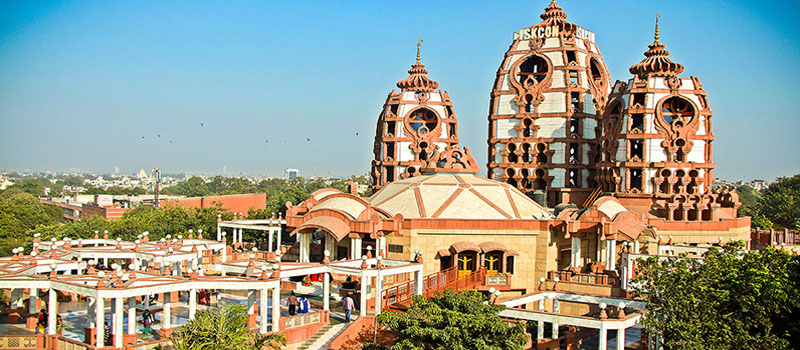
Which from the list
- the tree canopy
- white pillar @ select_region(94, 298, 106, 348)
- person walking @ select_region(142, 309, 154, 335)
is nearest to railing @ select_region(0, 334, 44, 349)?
white pillar @ select_region(94, 298, 106, 348)

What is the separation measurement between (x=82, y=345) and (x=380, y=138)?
32.0 meters

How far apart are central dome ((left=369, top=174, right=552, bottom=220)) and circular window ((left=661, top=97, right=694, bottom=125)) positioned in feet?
32.4

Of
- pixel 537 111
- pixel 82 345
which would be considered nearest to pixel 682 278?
A: pixel 82 345

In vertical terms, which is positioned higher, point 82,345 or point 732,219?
point 732,219

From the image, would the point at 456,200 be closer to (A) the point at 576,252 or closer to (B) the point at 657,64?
(A) the point at 576,252

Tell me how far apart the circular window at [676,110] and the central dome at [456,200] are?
32.4 feet

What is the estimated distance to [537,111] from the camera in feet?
156

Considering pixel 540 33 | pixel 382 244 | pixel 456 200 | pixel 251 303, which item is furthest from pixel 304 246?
pixel 540 33

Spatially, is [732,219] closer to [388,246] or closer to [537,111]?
[537,111]

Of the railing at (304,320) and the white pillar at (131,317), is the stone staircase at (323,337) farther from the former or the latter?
the white pillar at (131,317)

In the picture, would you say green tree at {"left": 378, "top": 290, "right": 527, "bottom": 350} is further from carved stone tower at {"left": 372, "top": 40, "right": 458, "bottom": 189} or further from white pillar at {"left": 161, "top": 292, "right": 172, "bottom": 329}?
carved stone tower at {"left": 372, "top": 40, "right": 458, "bottom": 189}

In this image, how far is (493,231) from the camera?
34781mm

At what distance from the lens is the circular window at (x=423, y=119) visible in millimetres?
51875

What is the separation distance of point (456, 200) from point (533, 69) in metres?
16.6
